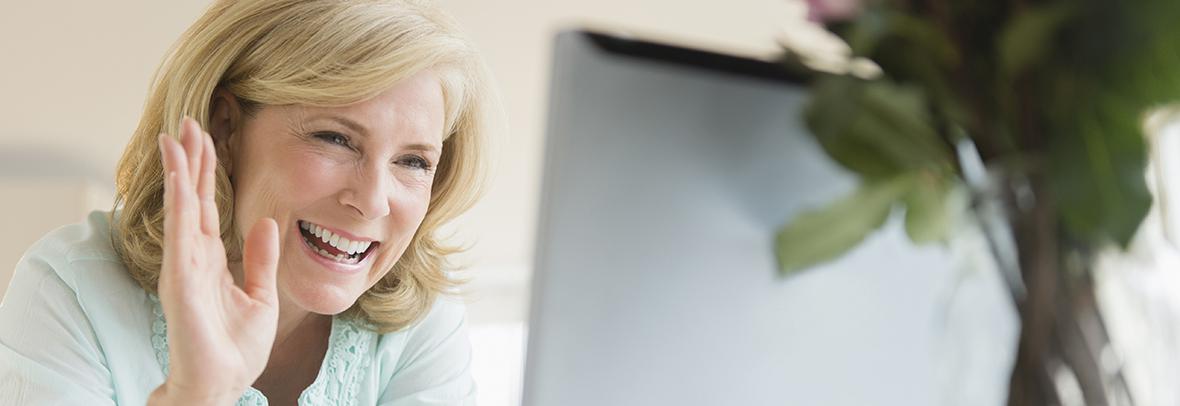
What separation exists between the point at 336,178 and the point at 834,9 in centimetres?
85

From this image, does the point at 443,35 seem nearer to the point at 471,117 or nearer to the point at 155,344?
the point at 471,117

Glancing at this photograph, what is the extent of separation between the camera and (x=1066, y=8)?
0.49 m

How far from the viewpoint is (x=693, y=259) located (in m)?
0.53

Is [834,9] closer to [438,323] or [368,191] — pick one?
[368,191]

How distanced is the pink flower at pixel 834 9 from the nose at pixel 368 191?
828mm

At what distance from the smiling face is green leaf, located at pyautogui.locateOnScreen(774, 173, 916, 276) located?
802mm

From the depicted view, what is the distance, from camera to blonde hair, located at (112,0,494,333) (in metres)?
1.27

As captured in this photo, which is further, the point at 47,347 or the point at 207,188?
the point at 47,347

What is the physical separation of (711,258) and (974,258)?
12 cm

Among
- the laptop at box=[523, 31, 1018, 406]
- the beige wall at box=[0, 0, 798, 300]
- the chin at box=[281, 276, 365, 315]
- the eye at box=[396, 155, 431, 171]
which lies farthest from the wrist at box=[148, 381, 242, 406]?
the beige wall at box=[0, 0, 798, 300]

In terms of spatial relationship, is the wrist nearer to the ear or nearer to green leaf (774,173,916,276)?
the ear

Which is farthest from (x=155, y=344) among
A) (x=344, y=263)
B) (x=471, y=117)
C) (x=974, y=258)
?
(x=974, y=258)

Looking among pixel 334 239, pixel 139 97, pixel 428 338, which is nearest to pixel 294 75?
pixel 334 239

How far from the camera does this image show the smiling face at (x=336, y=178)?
1.28 metres
